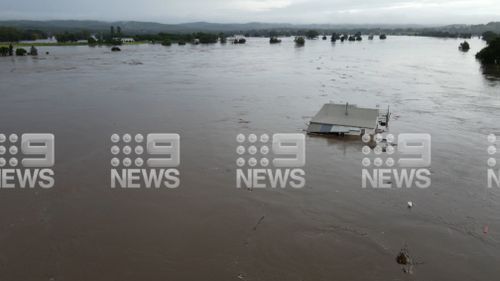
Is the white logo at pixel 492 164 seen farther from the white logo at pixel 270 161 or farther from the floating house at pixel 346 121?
the white logo at pixel 270 161

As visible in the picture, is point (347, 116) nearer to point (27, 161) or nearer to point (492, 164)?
point (492, 164)

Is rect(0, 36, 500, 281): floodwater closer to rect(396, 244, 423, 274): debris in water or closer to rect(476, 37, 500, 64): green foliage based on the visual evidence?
rect(396, 244, 423, 274): debris in water

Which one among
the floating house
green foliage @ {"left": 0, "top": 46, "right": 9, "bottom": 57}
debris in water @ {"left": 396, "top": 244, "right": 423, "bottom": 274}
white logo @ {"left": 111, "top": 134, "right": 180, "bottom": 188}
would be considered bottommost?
debris in water @ {"left": 396, "top": 244, "right": 423, "bottom": 274}

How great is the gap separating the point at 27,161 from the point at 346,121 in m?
10.9

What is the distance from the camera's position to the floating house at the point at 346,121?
1523 centimetres

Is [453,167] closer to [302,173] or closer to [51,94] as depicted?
[302,173]

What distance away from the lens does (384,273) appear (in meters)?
7.41

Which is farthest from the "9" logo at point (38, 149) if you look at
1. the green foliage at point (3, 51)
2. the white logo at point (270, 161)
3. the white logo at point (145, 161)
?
the green foliage at point (3, 51)

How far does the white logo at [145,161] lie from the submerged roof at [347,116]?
5759 mm

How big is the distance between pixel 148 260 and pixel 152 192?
2.84 m

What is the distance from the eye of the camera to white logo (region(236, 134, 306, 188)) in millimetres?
11101

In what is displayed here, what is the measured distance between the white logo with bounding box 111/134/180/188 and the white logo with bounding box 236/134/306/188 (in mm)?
1945

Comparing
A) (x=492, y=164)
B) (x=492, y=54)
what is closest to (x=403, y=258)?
(x=492, y=164)

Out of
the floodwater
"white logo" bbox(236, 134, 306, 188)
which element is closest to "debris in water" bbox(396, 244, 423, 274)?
the floodwater
